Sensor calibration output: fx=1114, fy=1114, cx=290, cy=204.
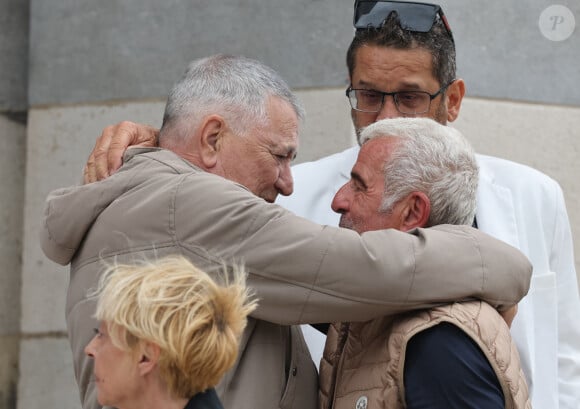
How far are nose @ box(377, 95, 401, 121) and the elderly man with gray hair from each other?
643 millimetres

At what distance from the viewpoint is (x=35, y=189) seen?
526 cm

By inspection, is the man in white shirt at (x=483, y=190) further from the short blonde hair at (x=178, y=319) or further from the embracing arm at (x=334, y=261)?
the short blonde hair at (x=178, y=319)

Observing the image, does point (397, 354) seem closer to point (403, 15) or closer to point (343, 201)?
point (343, 201)

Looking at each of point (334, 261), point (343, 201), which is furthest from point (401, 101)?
point (334, 261)

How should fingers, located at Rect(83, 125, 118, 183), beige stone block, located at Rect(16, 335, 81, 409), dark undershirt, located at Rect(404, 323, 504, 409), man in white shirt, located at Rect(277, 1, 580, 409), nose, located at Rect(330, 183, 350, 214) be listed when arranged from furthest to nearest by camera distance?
beige stone block, located at Rect(16, 335, 81, 409)
man in white shirt, located at Rect(277, 1, 580, 409)
fingers, located at Rect(83, 125, 118, 183)
nose, located at Rect(330, 183, 350, 214)
dark undershirt, located at Rect(404, 323, 504, 409)

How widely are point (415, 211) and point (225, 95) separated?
55cm

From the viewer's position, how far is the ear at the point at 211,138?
266 cm

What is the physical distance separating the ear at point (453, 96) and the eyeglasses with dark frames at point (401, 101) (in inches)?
2.5

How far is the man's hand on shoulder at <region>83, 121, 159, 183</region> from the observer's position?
2740mm

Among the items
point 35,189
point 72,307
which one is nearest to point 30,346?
point 35,189

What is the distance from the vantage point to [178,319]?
2.00 metres

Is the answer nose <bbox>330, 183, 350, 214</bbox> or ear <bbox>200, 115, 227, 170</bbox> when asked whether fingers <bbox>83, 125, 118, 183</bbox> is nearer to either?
ear <bbox>200, 115, 227, 170</bbox>

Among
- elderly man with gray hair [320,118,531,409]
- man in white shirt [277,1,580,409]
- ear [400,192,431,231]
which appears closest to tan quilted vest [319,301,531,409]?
elderly man with gray hair [320,118,531,409]

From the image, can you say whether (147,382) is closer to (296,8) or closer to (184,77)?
(184,77)
